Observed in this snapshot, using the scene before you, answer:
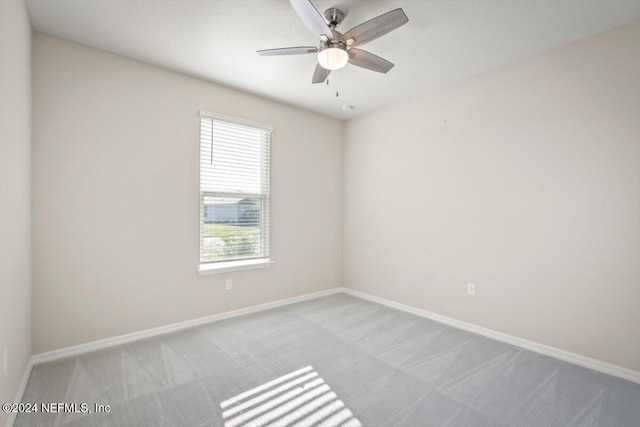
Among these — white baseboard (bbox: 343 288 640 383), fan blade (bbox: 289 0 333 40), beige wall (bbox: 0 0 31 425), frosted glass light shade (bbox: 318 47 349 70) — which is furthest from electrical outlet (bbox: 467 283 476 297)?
beige wall (bbox: 0 0 31 425)

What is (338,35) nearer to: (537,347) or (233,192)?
(233,192)

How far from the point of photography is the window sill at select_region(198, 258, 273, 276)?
3422 millimetres

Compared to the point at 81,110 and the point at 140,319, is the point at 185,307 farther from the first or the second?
the point at 81,110

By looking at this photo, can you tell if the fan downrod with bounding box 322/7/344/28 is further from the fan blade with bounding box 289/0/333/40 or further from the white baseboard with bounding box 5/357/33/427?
the white baseboard with bounding box 5/357/33/427

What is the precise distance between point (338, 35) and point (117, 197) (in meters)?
2.43

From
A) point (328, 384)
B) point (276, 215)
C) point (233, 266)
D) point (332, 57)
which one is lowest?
point (328, 384)

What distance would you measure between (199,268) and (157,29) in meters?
2.29

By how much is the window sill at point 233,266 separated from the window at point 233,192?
11 millimetres

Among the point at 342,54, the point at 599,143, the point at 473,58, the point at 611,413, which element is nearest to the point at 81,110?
the point at 342,54

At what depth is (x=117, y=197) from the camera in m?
2.88

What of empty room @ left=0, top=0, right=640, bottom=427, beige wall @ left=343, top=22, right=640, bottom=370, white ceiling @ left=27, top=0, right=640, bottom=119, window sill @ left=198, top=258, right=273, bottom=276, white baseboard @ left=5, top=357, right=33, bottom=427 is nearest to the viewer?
white baseboard @ left=5, top=357, right=33, bottom=427

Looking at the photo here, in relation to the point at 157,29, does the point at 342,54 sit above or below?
below

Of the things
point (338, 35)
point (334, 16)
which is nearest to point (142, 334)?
point (338, 35)

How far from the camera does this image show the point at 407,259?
3934 millimetres
